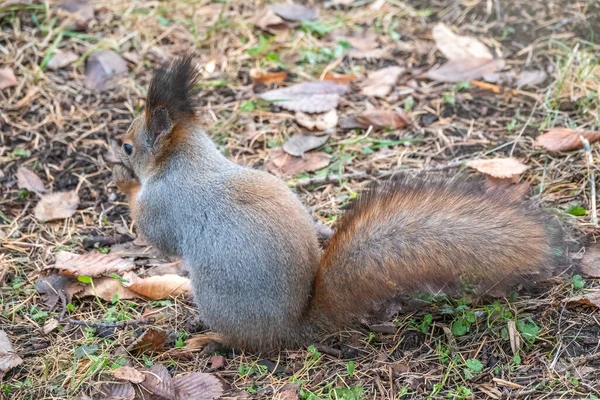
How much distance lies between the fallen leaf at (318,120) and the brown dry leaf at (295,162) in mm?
168

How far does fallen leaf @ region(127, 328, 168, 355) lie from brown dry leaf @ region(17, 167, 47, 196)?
45.2 inches

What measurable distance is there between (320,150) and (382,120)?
35 cm

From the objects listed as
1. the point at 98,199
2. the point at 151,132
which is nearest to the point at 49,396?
the point at 151,132

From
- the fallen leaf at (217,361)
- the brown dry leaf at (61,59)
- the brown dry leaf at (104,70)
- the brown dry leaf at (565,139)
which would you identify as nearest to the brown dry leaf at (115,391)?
the fallen leaf at (217,361)

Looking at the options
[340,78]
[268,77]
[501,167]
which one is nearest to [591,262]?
[501,167]

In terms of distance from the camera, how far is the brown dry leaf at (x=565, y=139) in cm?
331

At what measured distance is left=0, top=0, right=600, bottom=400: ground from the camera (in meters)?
2.47

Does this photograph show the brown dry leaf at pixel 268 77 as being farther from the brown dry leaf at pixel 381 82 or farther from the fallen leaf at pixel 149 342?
the fallen leaf at pixel 149 342

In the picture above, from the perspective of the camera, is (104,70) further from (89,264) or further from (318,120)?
(89,264)

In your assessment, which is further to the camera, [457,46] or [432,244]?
[457,46]

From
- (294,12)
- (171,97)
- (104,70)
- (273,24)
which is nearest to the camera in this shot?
(171,97)

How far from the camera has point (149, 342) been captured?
8.69ft

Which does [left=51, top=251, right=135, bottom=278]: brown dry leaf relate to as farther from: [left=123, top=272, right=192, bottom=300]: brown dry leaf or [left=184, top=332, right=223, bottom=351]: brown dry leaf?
[left=184, top=332, right=223, bottom=351]: brown dry leaf

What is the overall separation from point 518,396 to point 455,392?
0.18m
